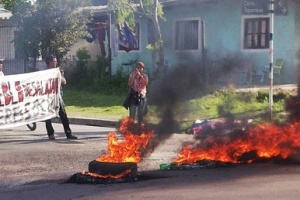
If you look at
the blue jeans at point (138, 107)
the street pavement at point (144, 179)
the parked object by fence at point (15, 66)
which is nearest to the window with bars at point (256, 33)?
the parked object by fence at point (15, 66)

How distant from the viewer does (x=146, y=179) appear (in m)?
9.33

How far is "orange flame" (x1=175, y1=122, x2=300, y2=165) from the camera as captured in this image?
10.3 meters

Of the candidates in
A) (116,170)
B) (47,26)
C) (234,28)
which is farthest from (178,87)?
(47,26)

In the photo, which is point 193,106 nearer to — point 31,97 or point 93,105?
point 31,97

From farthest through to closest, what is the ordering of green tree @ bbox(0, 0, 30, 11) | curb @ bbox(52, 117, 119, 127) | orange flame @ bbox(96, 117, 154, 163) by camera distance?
1. green tree @ bbox(0, 0, 30, 11)
2. curb @ bbox(52, 117, 119, 127)
3. orange flame @ bbox(96, 117, 154, 163)

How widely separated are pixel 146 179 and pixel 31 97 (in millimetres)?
6845

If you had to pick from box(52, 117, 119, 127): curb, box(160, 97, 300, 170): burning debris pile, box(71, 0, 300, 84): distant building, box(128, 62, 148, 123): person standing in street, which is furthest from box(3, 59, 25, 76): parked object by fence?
box(160, 97, 300, 170): burning debris pile

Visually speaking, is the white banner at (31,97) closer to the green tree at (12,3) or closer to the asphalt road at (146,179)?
the asphalt road at (146,179)

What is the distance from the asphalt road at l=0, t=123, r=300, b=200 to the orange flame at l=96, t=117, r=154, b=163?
0.97ft

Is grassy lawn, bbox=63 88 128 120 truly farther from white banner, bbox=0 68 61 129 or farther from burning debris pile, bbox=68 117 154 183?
burning debris pile, bbox=68 117 154 183

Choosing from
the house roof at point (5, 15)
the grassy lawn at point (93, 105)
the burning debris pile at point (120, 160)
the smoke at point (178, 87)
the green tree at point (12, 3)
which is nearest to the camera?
the burning debris pile at point (120, 160)

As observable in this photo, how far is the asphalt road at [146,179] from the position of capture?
324 inches

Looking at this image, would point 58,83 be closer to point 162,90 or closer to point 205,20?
point 162,90

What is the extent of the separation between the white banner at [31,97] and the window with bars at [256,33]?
11780 millimetres
